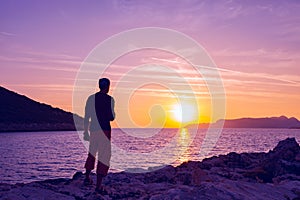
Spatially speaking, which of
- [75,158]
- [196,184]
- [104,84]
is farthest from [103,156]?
[75,158]

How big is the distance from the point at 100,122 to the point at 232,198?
3.72 metres

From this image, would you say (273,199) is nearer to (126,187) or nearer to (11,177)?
(126,187)

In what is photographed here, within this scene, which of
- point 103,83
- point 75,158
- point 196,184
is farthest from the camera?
point 75,158

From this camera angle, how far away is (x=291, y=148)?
18422 millimetres

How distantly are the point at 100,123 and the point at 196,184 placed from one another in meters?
3.58

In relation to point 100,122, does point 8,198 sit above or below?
below

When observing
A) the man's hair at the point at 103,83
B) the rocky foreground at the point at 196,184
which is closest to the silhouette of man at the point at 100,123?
the man's hair at the point at 103,83

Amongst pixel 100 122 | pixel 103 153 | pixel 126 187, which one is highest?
pixel 100 122

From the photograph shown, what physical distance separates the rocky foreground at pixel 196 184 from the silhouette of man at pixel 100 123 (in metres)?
0.77

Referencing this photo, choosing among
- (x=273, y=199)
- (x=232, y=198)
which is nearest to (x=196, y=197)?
(x=232, y=198)

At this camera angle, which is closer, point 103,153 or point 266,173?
point 103,153

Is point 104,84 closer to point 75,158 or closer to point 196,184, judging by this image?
point 196,184

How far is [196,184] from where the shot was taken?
11531mm

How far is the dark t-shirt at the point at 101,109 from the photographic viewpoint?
9961 millimetres
